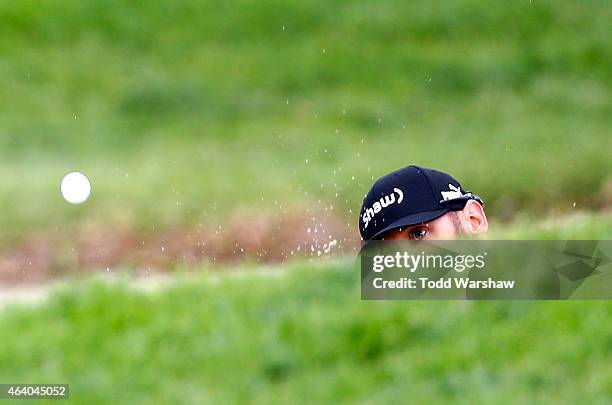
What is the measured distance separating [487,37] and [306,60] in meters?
3.37

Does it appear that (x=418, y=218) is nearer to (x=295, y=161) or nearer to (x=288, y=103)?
(x=295, y=161)

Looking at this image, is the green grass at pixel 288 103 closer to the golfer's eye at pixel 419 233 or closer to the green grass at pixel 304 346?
the green grass at pixel 304 346

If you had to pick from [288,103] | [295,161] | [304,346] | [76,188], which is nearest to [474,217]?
[76,188]

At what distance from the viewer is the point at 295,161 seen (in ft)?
58.2

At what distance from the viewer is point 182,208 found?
51.2 ft

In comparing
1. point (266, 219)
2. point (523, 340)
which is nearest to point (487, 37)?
point (266, 219)

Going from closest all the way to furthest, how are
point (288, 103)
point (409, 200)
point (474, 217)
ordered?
point (474, 217) < point (409, 200) < point (288, 103)

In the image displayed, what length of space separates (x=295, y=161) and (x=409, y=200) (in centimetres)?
1442

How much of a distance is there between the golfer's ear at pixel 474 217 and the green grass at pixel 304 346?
4.02 m

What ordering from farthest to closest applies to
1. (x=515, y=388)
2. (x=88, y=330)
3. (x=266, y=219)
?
1. (x=266, y=219)
2. (x=88, y=330)
3. (x=515, y=388)

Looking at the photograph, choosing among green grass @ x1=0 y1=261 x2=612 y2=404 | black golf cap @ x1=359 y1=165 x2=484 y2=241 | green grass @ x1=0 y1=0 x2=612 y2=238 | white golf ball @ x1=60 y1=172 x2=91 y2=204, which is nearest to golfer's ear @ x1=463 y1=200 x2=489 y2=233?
black golf cap @ x1=359 y1=165 x2=484 y2=241

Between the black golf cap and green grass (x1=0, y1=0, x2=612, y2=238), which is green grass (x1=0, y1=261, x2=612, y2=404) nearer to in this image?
the black golf cap

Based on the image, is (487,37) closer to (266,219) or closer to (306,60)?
(306,60)

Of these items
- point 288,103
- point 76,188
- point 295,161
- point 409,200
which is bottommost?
point 409,200
